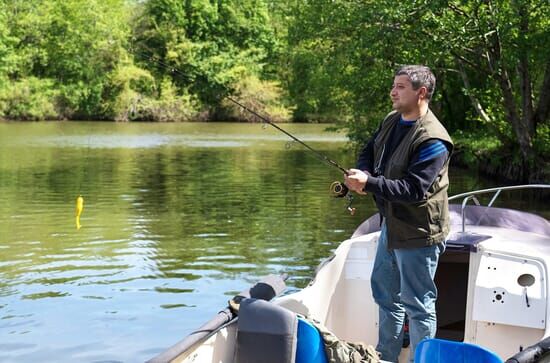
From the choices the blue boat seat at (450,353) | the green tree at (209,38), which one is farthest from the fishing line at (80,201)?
the green tree at (209,38)

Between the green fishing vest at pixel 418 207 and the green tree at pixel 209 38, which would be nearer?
the green fishing vest at pixel 418 207

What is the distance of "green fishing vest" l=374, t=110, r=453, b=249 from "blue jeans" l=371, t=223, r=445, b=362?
0.07 m

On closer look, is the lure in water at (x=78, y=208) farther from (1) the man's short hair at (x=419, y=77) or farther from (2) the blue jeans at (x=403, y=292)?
(1) the man's short hair at (x=419, y=77)

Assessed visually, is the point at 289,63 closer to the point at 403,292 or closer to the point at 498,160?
the point at 498,160

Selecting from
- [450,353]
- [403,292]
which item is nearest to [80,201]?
[403,292]

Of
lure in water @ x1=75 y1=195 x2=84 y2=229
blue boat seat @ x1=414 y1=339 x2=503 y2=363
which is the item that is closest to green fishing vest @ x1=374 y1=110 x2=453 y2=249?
blue boat seat @ x1=414 y1=339 x2=503 y2=363

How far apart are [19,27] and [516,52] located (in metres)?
47.4

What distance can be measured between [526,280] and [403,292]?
1062 mm

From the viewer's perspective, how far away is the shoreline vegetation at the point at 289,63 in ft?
53.3

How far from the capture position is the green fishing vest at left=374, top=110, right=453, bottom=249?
426cm

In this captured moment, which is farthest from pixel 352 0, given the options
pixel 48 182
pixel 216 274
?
pixel 216 274

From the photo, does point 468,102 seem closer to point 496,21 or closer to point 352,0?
point 352,0

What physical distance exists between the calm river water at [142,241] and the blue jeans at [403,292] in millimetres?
2699

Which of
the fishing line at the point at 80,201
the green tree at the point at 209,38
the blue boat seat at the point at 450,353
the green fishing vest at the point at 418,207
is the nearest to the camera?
the blue boat seat at the point at 450,353
